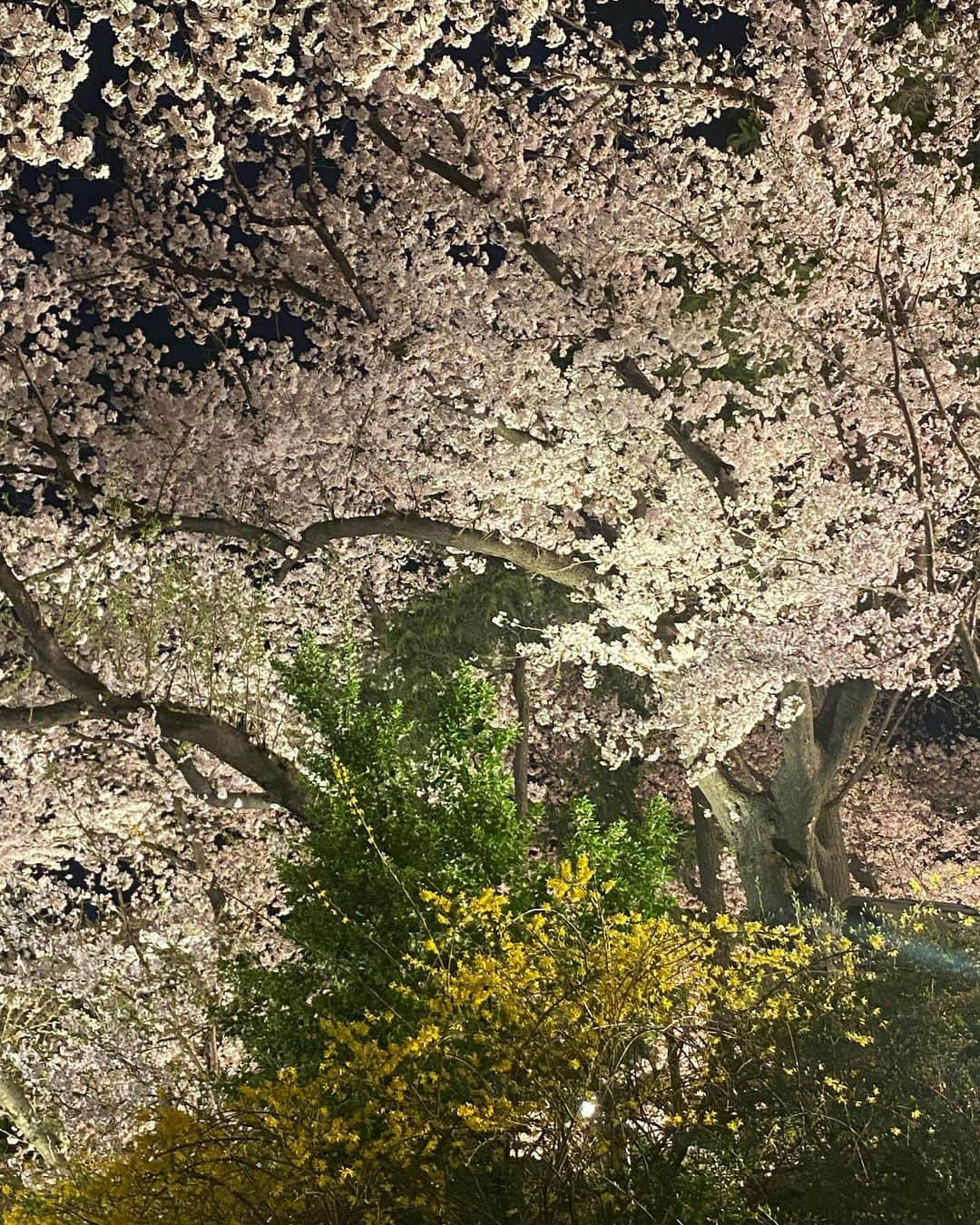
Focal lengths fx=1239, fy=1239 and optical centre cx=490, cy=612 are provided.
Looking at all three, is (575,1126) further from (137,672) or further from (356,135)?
(356,135)

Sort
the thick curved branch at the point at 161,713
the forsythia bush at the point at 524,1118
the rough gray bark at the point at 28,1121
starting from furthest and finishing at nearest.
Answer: the rough gray bark at the point at 28,1121 < the thick curved branch at the point at 161,713 < the forsythia bush at the point at 524,1118

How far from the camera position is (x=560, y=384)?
39.2 ft

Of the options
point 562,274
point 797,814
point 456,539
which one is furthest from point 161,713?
point 797,814

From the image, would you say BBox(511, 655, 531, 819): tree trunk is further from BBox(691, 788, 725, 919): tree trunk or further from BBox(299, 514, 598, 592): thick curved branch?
BBox(299, 514, 598, 592): thick curved branch

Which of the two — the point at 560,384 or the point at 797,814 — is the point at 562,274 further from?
the point at 797,814

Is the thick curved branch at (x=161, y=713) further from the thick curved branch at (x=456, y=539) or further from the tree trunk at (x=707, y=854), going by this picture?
the tree trunk at (x=707, y=854)

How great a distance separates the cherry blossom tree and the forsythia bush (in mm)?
4187

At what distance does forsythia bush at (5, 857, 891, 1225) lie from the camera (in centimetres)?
520

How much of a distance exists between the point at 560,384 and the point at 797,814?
477 cm

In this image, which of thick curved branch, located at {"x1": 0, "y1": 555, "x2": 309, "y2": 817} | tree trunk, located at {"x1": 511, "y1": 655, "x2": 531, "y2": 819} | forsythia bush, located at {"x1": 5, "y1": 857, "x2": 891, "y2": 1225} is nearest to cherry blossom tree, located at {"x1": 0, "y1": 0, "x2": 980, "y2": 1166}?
thick curved branch, located at {"x1": 0, "y1": 555, "x2": 309, "y2": 817}

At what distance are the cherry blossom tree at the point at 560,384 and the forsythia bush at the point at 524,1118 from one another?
13.7 ft

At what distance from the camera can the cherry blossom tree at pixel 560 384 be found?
1066 centimetres

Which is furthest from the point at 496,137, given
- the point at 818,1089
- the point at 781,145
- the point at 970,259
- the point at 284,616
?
the point at 818,1089

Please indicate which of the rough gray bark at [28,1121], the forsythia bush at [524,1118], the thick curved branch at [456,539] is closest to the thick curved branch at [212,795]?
the thick curved branch at [456,539]
